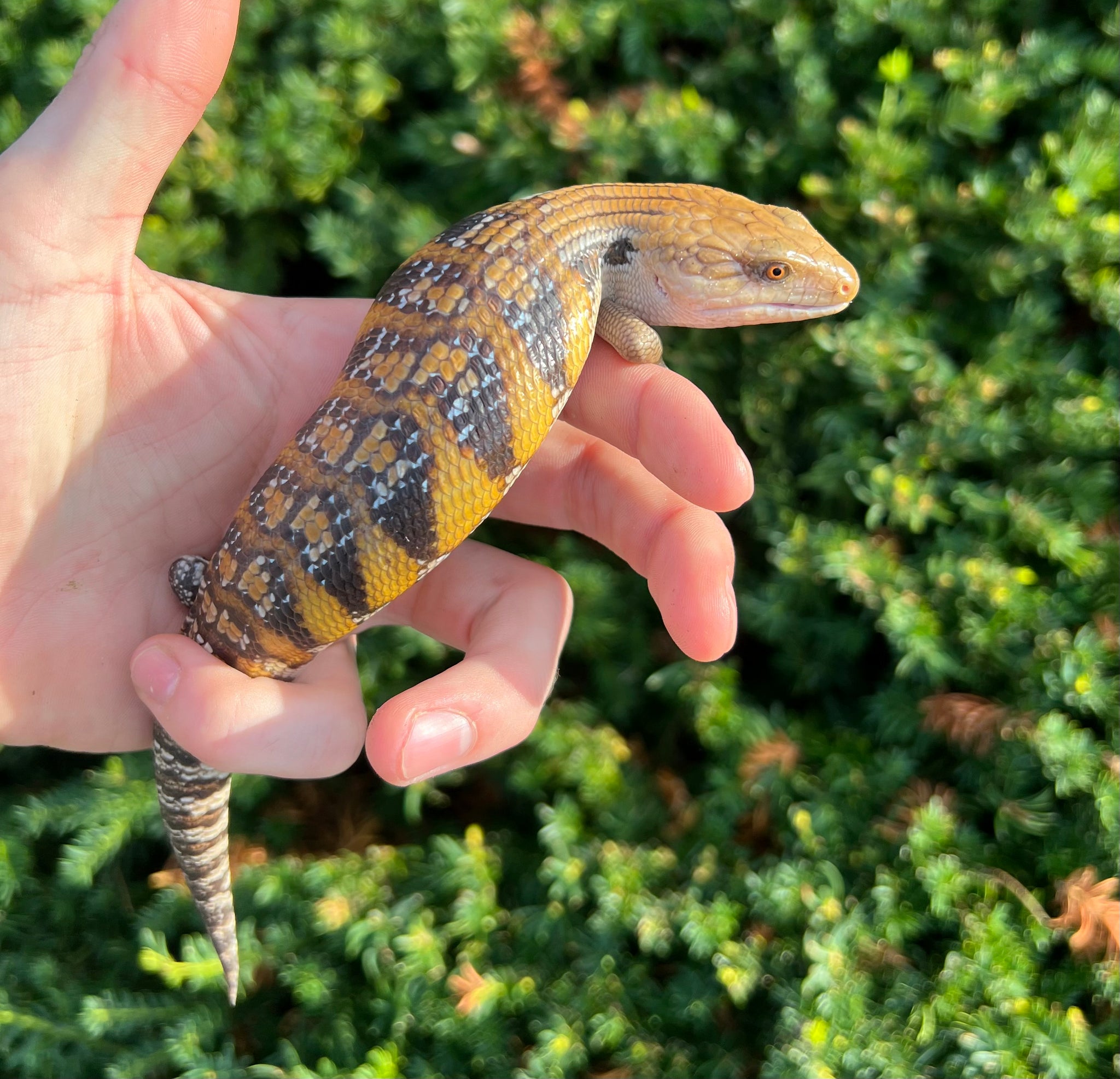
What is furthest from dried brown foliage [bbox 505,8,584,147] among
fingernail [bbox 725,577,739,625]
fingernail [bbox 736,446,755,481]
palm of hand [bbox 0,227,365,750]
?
fingernail [bbox 725,577,739,625]

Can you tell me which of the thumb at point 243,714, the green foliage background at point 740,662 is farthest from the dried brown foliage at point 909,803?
the thumb at point 243,714

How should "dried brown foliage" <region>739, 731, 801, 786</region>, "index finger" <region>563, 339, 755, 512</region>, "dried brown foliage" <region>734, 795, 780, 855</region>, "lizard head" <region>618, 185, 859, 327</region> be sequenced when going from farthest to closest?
"dried brown foliage" <region>734, 795, 780, 855</region>
"dried brown foliage" <region>739, 731, 801, 786</region>
"lizard head" <region>618, 185, 859, 327</region>
"index finger" <region>563, 339, 755, 512</region>

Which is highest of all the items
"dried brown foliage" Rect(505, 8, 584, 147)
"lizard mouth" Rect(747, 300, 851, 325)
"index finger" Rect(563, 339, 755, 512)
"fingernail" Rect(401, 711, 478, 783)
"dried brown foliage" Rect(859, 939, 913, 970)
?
"dried brown foliage" Rect(505, 8, 584, 147)

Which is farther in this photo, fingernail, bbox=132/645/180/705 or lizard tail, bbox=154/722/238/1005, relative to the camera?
lizard tail, bbox=154/722/238/1005

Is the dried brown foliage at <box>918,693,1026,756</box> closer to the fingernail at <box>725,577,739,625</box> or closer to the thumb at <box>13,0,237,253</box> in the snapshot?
the fingernail at <box>725,577,739,625</box>

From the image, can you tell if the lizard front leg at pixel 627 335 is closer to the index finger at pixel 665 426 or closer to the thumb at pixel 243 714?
the index finger at pixel 665 426

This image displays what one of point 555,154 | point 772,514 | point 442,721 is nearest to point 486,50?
point 555,154
